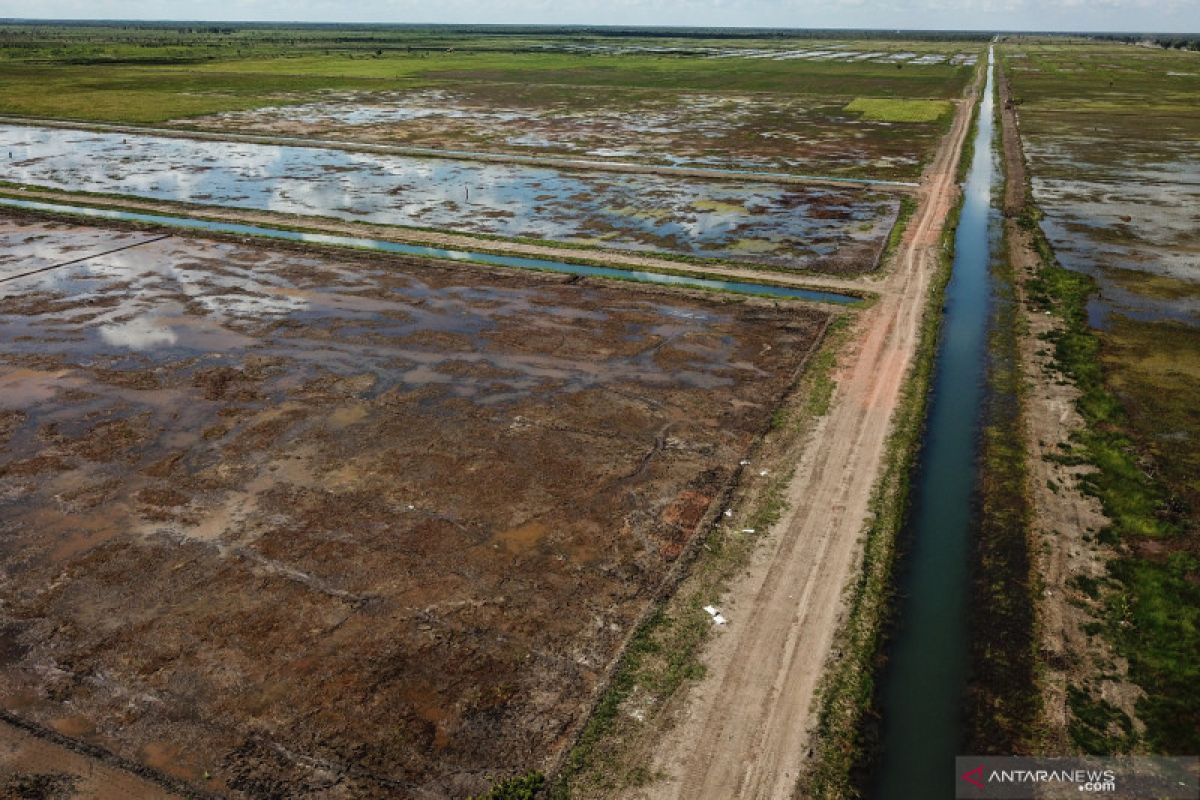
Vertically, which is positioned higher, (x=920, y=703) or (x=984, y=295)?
(x=984, y=295)

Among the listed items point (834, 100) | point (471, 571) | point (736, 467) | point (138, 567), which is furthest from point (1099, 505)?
point (834, 100)

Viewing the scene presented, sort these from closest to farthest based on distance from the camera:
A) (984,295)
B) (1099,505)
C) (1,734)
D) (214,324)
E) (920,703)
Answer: (1,734) < (920,703) < (1099,505) < (214,324) < (984,295)

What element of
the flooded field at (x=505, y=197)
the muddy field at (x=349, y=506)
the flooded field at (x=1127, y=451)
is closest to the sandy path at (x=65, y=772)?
the muddy field at (x=349, y=506)

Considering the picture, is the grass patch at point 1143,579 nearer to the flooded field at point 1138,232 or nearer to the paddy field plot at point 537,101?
the flooded field at point 1138,232

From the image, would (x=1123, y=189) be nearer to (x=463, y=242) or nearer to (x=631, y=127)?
(x=631, y=127)

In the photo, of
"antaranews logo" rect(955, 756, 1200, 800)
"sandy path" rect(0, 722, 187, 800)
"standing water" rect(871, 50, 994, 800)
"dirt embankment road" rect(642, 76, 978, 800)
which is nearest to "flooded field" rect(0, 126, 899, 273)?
"standing water" rect(871, 50, 994, 800)

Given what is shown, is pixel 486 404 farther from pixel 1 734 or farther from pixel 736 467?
pixel 1 734

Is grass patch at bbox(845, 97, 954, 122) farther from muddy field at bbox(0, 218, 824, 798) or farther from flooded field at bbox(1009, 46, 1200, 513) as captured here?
muddy field at bbox(0, 218, 824, 798)
